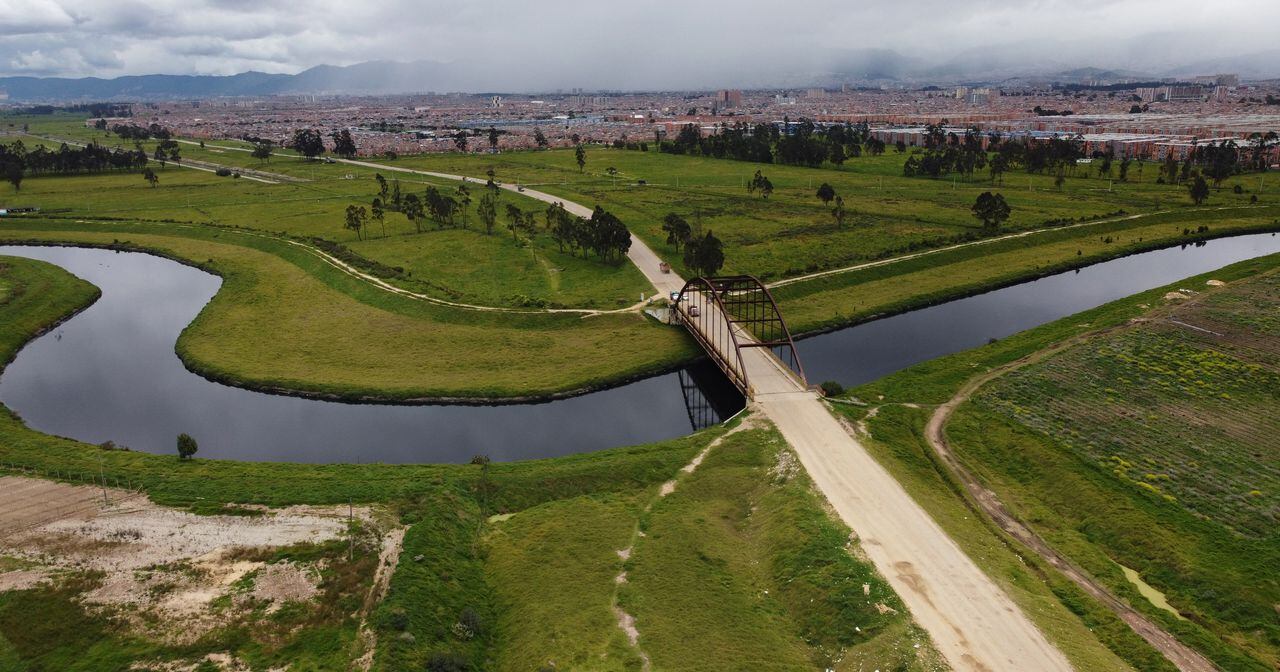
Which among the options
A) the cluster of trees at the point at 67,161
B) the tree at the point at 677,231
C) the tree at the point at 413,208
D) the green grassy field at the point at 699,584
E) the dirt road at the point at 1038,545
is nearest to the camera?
the dirt road at the point at 1038,545

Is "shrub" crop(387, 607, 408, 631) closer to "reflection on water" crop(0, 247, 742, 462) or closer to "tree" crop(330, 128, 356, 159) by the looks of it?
"reflection on water" crop(0, 247, 742, 462)

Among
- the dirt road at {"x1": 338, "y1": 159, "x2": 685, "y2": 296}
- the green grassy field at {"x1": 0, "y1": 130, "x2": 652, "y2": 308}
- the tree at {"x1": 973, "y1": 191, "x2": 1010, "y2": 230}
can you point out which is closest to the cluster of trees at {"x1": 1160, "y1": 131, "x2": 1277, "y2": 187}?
the tree at {"x1": 973, "y1": 191, "x2": 1010, "y2": 230}

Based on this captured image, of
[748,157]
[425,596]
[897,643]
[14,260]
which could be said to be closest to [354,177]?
[14,260]

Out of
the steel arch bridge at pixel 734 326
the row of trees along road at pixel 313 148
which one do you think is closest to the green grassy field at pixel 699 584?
the steel arch bridge at pixel 734 326

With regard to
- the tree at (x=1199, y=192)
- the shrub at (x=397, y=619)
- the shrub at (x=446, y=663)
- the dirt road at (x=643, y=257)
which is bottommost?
the shrub at (x=446, y=663)

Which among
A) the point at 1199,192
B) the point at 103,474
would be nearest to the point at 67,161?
the point at 103,474

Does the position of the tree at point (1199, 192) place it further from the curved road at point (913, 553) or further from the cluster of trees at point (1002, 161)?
the curved road at point (913, 553)

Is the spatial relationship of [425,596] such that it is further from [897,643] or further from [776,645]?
[897,643]
